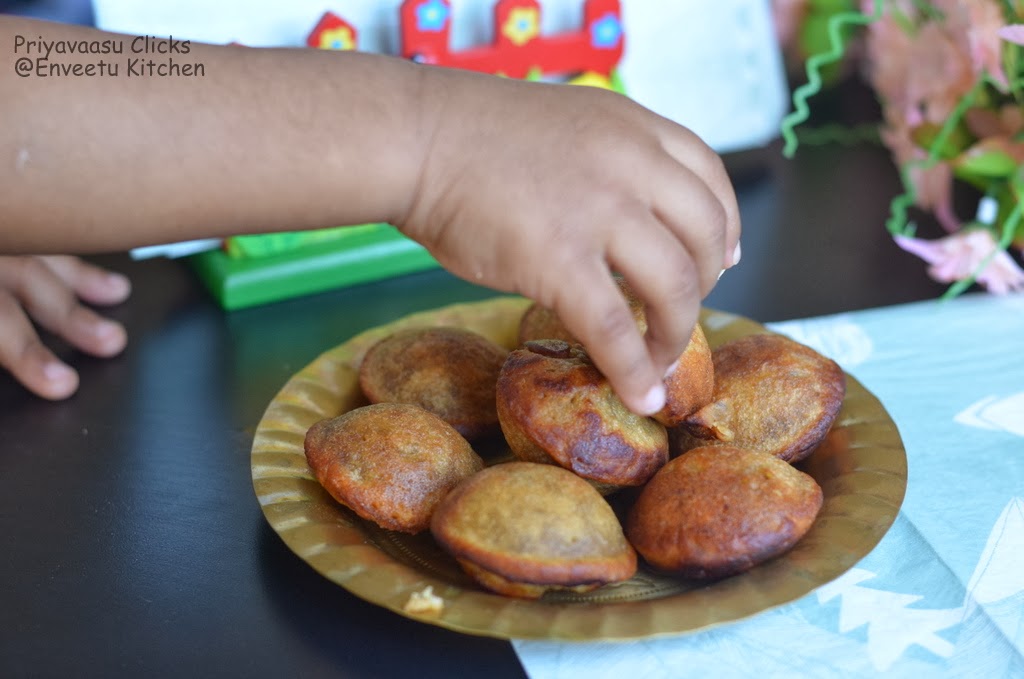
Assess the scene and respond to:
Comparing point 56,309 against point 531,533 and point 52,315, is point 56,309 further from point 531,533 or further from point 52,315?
point 531,533

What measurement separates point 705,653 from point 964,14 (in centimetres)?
71

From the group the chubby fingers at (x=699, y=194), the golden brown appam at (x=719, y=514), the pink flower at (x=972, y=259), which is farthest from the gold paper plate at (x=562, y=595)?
the pink flower at (x=972, y=259)

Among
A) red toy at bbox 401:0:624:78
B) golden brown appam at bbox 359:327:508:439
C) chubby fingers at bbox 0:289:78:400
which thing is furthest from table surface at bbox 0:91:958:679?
red toy at bbox 401:0:624:78

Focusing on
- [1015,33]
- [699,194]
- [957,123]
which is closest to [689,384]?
[699,194]

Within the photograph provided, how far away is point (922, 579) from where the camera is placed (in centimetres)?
61

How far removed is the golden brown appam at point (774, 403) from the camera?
2.07 feet

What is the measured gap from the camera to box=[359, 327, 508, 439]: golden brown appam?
68 centimetres

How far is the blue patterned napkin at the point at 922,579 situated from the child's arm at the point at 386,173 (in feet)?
0.46

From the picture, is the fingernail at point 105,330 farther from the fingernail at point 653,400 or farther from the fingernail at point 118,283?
the fingernail at point 653,400

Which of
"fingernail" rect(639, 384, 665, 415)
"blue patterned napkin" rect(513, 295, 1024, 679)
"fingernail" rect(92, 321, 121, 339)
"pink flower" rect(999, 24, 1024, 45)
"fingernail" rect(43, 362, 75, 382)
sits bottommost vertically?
"blue patterned napkin" rect(513, 295, 1024, 679)

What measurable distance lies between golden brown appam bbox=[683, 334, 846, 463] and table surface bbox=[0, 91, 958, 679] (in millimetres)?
195

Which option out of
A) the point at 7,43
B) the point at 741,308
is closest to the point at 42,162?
the point at 7,43

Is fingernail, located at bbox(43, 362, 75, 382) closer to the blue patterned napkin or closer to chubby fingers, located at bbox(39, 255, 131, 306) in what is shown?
chubby fingers, located at bbox(39, 255, 131, 306)

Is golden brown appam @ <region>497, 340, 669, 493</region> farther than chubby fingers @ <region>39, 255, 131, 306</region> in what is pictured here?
No
